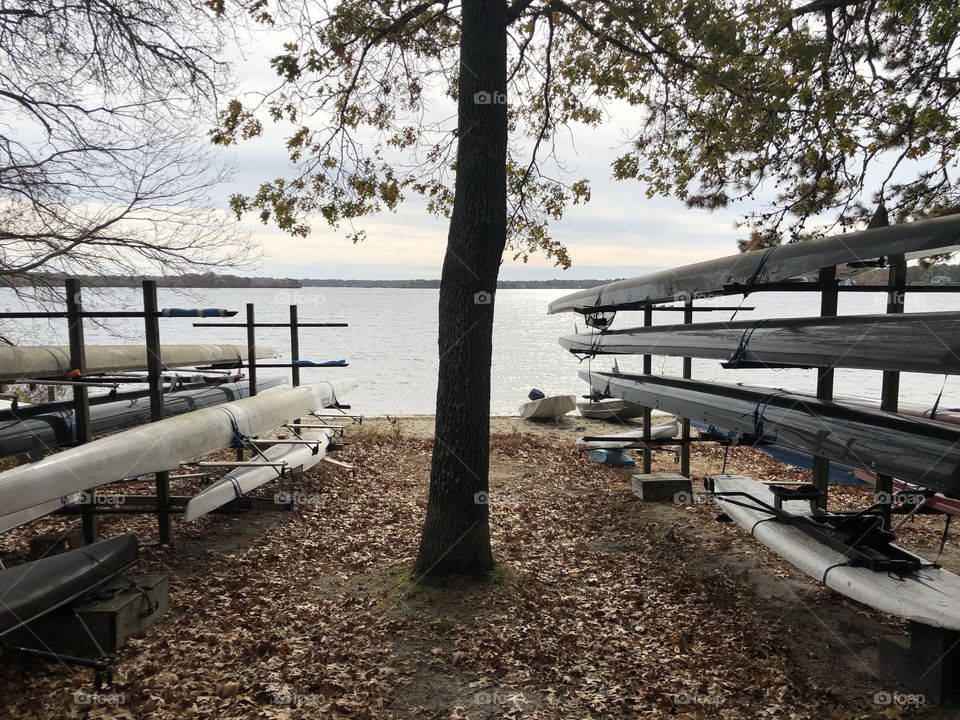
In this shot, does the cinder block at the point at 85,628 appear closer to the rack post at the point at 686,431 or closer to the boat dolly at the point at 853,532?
the boat dolly at the point at 853,532

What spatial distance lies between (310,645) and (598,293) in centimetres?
676

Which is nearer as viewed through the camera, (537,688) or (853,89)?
(537,688)

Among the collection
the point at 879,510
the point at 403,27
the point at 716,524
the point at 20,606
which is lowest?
the point at 716,524

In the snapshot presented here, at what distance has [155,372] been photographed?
6.70 meters

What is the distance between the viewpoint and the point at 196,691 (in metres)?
4.26

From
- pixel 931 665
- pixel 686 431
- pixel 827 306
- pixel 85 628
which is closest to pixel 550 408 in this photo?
pixel 686 431

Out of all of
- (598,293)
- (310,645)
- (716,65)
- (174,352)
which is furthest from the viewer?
(174,352)

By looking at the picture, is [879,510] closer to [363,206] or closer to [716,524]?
[716,524]

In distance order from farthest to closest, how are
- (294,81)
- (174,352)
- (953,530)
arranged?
1. (174,352)
2. (953,530)
3. (294,81)

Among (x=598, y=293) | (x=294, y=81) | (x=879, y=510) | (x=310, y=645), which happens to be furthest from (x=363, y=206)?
(x=879, y=510)

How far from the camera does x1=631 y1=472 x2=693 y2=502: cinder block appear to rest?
8.91 meters

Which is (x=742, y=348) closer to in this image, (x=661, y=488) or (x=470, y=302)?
(x=470, y=302)

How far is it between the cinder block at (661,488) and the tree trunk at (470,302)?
3584 millimetres

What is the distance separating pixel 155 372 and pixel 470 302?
11.0ft
